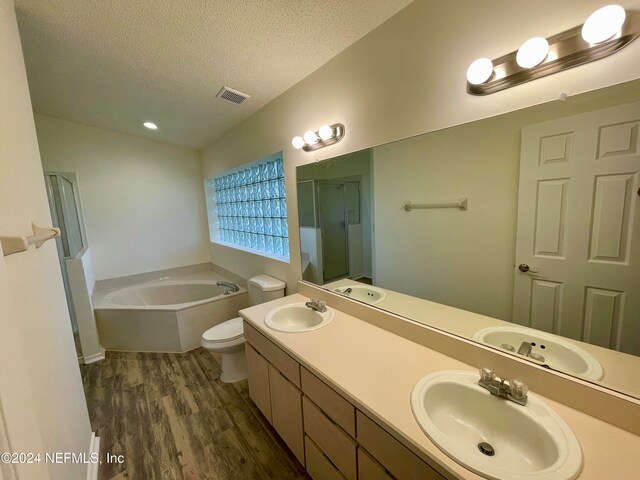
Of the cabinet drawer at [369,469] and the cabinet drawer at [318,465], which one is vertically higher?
the cabinet drawer at [369,469]

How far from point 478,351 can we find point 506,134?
868mm

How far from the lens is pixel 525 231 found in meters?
0.99

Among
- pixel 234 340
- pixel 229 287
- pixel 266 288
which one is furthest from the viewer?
pixel 229 287

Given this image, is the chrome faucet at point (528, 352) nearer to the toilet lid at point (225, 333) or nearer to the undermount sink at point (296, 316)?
the undermount sink at point (296, 316)

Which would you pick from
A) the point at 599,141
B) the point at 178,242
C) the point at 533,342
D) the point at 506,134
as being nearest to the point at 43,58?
the point at 178,242

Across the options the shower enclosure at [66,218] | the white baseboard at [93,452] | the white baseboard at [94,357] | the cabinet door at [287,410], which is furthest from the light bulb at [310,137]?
the white baseboard at [94,357]

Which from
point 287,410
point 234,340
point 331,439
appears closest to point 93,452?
point 234,340

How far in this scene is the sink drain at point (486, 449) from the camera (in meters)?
0.82

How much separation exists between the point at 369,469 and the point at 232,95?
252 cm

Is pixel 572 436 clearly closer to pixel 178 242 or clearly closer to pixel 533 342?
pixel 533 342

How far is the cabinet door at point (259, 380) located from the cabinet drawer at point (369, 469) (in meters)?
0.75

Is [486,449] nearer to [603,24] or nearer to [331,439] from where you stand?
[331,439]

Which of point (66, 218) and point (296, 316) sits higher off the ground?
point (66, 218)

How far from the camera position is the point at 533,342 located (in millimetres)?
987
